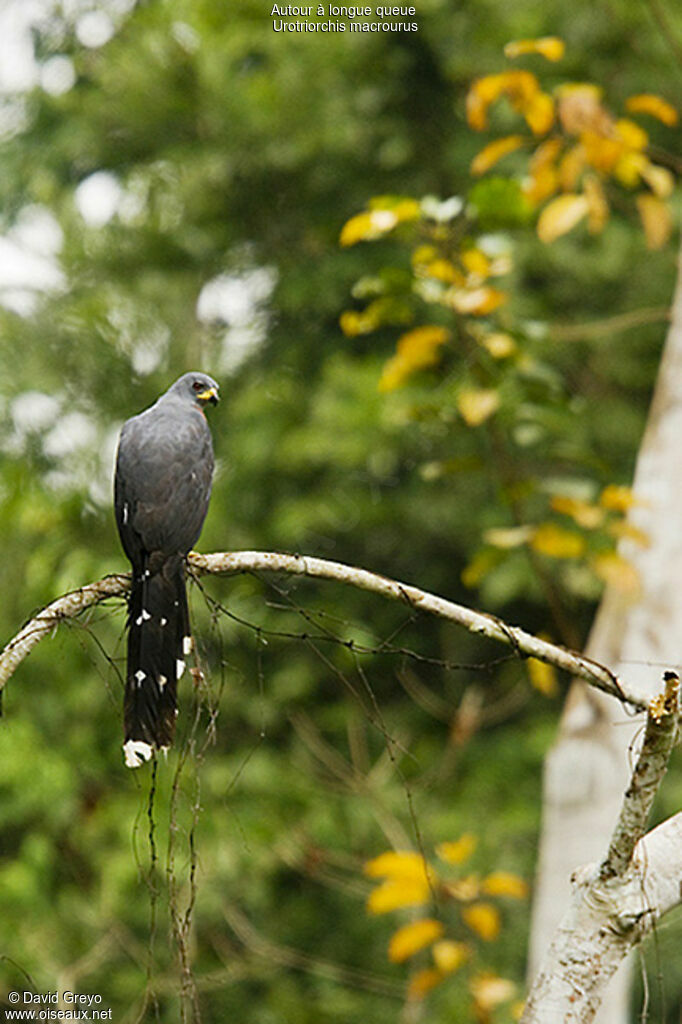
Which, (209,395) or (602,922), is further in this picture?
(209,395)

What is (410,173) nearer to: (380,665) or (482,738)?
(380,665)

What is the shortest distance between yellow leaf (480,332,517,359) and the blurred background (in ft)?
3.52

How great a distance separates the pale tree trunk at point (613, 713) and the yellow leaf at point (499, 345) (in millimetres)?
589

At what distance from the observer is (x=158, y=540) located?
82.4 inches

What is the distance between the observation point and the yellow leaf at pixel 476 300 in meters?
2.91

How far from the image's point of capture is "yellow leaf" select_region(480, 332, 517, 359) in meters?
3.01

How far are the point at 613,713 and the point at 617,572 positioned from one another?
0.39 m

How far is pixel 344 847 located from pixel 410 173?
284cm

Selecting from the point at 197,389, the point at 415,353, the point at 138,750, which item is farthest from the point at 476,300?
the point at 138,750

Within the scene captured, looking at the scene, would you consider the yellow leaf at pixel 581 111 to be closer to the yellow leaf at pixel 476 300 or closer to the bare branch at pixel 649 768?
the yellow leaf at pixel 476 300

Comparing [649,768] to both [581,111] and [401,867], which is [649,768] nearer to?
[401,867]

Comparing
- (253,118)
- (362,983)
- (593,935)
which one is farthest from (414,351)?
(362,983)

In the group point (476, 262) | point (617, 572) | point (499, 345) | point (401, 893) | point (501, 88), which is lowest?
point (401, 893)

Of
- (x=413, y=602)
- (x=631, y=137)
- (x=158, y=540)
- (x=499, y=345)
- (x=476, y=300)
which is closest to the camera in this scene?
(x=413, y=602)
